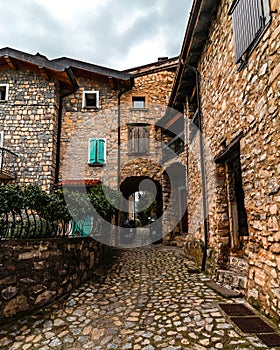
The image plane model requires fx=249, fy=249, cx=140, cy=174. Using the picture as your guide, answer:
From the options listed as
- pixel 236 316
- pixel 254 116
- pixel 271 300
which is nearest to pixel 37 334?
pixel 236 316

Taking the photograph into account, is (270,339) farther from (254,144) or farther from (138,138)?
(138,138)

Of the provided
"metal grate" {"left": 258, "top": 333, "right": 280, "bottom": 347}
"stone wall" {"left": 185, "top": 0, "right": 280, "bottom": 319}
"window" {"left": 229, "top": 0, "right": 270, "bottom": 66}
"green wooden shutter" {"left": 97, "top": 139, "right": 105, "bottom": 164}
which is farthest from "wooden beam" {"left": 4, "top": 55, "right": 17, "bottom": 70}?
"metal grate" {"left": 258, "top": 333, "right": 280, "bottom": 347}

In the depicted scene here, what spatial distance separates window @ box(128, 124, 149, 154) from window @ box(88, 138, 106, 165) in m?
1.16

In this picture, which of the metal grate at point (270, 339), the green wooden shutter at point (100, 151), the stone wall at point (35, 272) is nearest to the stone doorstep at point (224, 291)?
the metal grate at point (270, 339)

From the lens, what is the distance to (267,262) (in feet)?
10.0

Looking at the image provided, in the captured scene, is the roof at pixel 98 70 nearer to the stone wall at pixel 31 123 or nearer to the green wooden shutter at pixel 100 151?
the stone wall at pixel 31 123

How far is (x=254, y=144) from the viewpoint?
347 cm

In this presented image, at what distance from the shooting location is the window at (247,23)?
3.27 meters

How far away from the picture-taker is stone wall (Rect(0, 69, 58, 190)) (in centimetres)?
977

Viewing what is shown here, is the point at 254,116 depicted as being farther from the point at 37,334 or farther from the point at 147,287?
the point at 37,334

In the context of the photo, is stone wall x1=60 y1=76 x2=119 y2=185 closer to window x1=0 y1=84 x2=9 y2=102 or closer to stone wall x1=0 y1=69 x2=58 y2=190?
stone wall x1=0 y1=69 x2=58 y2=190

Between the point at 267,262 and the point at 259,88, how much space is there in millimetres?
2240

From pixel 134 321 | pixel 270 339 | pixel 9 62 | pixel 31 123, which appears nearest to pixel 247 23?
pixel 270 339

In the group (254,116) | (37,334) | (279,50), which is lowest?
(37,334)
